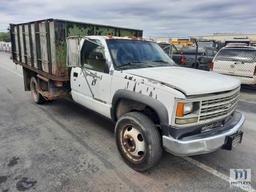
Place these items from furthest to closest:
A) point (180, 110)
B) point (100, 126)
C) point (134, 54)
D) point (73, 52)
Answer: point (100, 126) < point (73, 52) < point (134, 54) < point (180, 110)

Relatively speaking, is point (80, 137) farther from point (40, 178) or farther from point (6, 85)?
point (6, 85)

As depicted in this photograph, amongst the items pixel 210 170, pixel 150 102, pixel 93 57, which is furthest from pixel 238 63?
pixel 150 102

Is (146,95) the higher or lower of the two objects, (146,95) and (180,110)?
the higher

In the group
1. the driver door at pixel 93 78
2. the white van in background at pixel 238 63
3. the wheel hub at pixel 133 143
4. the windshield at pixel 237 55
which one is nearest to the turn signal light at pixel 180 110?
the wheel hub at pixel 133 143

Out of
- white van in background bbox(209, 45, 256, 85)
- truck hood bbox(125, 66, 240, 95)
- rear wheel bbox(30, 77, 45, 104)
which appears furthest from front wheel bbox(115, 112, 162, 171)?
white van in background bbox(209, 45, 256, 85)

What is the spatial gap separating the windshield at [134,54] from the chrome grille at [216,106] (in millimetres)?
1378

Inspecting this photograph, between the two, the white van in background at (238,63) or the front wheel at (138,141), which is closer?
the front wheel at (138,141)

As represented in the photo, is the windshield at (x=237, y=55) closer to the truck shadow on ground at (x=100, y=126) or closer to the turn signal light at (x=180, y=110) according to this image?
the truck shadow on ground at (x=100, y=126)

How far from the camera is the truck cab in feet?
9.18

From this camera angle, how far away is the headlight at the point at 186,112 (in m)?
2.72

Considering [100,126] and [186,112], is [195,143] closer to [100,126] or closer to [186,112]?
[186,112]

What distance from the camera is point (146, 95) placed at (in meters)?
3.04

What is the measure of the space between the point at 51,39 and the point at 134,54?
89.3 inches

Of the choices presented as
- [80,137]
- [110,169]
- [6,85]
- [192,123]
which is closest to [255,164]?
[192,123]
